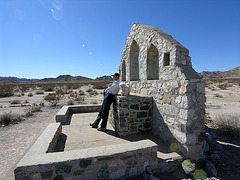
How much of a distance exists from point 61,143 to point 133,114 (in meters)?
2.32

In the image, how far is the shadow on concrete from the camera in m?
3.49

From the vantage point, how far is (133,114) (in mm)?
4301

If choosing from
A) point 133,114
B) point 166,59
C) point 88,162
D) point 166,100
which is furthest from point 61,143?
point 166,59

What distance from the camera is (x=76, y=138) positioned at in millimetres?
4141

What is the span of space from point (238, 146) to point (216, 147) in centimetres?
116

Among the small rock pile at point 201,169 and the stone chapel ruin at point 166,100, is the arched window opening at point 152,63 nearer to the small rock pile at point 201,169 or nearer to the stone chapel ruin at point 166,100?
the stone chapel ruin at point 166,100

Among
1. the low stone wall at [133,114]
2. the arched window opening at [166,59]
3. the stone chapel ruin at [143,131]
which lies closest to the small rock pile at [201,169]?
the stone chapel ruin at [143,131]

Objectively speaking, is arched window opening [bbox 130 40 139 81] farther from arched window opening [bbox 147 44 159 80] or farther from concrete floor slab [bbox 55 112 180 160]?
concrete floor slab [bbox 55 112 180 160]

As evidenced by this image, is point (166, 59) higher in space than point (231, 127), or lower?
higher

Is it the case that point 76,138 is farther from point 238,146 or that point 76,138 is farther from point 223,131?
point 223,131

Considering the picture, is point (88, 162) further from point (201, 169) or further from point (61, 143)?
point (201, 169)

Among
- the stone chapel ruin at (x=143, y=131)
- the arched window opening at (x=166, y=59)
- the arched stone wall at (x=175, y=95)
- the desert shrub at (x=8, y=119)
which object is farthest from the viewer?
the desert shrub at (x=8, y=119)

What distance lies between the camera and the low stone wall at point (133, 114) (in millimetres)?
4152

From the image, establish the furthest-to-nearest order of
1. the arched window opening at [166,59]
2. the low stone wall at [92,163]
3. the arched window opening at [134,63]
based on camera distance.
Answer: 1. the arched window opening at [134,63]
2. the arched window opening at [166,59]
3. the low stone wall at [92,163]
